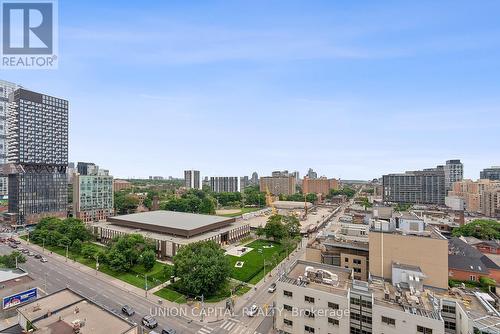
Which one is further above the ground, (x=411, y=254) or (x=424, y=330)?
(x=411, y=254)

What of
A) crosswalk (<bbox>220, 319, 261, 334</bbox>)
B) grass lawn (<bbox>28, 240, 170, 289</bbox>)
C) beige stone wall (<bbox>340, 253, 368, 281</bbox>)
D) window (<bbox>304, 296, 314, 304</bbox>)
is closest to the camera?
window (<bbox>304, 296, 314, 304</bbox>)

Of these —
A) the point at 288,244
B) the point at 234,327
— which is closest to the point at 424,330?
the point at 234,327

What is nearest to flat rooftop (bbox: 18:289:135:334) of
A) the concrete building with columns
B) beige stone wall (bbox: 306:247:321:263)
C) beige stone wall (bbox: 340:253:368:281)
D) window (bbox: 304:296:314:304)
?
window (bbox: 304:296:314:304)

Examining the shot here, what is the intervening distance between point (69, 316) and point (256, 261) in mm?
45558

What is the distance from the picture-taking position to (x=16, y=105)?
10694cm

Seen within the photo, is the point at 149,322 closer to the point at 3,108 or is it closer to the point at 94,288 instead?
the point at 94,288

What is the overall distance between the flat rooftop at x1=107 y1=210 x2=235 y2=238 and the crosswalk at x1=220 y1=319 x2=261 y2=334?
35666mm

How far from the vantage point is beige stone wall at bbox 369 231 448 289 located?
1571 inches

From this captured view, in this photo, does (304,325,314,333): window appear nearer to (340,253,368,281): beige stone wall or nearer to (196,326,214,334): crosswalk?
(196,326,214,334): crosswalk

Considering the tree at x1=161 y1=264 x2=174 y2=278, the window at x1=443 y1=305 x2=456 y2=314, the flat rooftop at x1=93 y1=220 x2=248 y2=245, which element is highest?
the window at x1=443 y1=305 x2=456 y2=314

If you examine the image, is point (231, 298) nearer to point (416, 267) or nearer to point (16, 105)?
point (416, 267)

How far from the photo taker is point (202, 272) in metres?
45.2

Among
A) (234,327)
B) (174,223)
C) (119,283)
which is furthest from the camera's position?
(174,223)

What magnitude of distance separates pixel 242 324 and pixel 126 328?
61.3 ft
